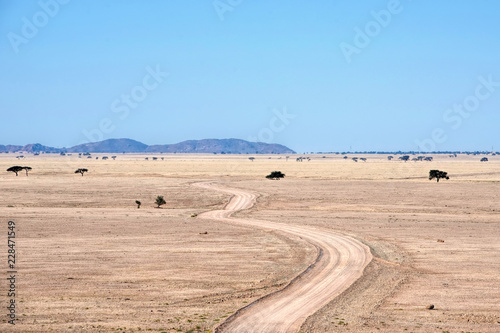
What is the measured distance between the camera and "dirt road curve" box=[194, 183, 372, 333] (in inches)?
934

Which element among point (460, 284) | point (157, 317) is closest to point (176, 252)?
point (157, 317)

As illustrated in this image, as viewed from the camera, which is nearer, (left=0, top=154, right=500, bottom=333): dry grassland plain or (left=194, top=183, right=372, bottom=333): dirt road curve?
(left=194, top=183, right=372, bottom=333): dirt road curve

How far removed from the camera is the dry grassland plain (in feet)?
81.5

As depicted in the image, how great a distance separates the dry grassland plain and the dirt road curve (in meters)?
0.62

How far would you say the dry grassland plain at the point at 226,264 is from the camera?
24844mm

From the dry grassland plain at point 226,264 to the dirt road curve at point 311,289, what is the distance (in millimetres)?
622

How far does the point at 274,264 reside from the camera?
36.1 metres

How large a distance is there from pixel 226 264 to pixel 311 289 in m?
7.86

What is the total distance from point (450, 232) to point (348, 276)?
21.3 meters

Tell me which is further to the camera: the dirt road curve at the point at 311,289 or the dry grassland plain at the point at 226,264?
the dry grassland plain at the point at 226,264

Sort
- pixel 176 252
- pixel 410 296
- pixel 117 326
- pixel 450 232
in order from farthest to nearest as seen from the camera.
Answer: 1. pixel 450 232
2. pixel 176 252
3. pixel 410 296
4. pixel 117 326

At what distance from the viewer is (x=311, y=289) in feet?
96.8

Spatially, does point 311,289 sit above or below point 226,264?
below

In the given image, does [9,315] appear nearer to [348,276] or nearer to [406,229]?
[348,276]
